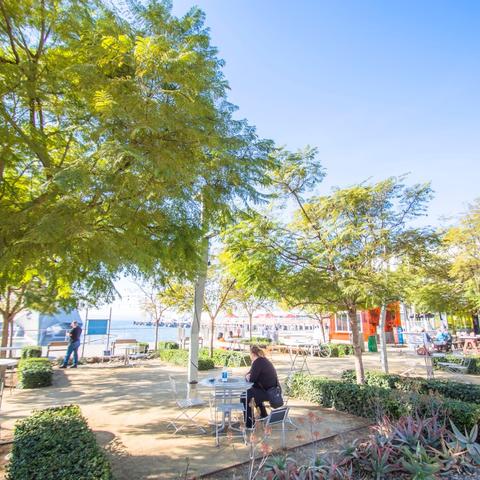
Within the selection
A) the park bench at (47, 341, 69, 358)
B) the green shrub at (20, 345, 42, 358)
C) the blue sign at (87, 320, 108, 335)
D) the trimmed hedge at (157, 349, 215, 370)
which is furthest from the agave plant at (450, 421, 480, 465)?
the blue sign at (87, 320, 108, 335)

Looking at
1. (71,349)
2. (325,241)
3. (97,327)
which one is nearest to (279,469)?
(325,241)

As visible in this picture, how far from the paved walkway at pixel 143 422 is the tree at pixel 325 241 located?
284 centimetres

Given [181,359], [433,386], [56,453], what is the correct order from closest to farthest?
[56,453] < [433,386] < [181,359]

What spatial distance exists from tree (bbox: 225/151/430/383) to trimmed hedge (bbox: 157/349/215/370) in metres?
7.29

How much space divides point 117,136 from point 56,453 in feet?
11.0

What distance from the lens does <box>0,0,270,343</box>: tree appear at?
297cm

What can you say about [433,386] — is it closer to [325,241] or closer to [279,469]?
[325,241]

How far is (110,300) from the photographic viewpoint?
16.5 feet

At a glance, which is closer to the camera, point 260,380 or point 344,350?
point 260,380

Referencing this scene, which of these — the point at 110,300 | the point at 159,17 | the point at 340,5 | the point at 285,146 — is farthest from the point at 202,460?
the point at 340,5

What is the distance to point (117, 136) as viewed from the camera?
3096 mm

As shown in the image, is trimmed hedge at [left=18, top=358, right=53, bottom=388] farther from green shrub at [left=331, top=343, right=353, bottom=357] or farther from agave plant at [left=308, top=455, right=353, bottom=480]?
green shrub at [left=331, top=343, right=353, bottom=357]

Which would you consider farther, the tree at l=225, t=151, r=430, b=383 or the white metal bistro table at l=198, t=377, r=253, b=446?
the tree at l=225, t=151, r=430, b=383

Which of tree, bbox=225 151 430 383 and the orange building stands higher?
tree, bbox=225 151 430 383
